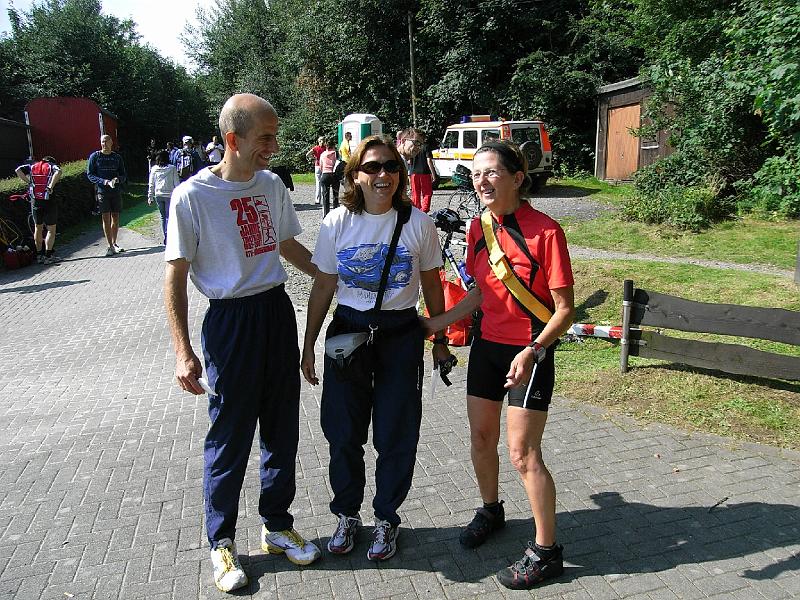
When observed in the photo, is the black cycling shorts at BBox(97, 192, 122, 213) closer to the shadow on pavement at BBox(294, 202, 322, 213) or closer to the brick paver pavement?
the shadow on pavement at BBox(294, 202, 322, 213)

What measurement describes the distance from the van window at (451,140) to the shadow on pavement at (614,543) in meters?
19.0

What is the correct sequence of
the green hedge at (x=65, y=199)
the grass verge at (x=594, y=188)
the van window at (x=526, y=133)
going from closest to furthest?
the green hedge at (x=65, y=199)
the grass verge at (x=594, y=188)
the van window at (x=526, y=133)

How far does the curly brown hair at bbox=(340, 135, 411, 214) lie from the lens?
302cm

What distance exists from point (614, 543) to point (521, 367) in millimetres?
1226

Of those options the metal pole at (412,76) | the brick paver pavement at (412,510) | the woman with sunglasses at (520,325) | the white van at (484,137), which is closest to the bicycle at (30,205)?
the brick paver pavement at (412,510)

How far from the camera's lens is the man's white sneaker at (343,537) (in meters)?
3.23

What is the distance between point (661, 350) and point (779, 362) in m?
0.84

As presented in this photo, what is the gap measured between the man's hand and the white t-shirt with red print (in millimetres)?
299

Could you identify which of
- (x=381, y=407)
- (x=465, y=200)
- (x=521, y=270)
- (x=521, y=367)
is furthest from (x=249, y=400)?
(x=465, y=200)

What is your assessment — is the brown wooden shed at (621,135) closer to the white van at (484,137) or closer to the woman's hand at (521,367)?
the white van at (484,137)

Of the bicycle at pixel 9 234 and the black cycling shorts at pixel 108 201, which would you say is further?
the black cycling shorts at pixel 108 201

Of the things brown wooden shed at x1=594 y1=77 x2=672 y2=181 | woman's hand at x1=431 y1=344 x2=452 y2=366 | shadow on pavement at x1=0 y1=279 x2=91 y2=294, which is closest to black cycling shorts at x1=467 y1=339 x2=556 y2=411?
woman's hand at x1=431 y1=344 x2=452 y2=366

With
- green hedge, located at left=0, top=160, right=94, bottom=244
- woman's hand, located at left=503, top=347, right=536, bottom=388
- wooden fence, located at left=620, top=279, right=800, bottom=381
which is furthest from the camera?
green hedge, located at left=0, top=160, right=94, bottom=244

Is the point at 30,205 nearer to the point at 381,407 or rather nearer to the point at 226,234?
the point at 226,234
